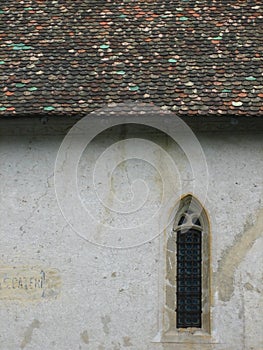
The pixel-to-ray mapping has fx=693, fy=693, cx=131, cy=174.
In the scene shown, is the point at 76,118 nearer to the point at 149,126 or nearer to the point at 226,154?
the point at 149,126

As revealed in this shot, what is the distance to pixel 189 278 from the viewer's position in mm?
12750

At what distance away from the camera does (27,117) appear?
1263cm

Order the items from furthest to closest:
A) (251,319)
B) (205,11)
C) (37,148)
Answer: (205,11)
(37,148)
(251,319)

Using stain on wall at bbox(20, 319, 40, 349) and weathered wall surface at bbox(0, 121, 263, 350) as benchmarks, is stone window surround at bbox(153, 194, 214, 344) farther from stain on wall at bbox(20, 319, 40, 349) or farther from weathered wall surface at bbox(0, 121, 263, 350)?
stain on wall at bbox(20, 319, 40, 349)

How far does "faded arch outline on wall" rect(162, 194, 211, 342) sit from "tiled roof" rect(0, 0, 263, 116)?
1.87m

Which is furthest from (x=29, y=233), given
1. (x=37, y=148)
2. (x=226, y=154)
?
(x=226, y=154)

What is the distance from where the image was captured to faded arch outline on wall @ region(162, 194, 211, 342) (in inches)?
489

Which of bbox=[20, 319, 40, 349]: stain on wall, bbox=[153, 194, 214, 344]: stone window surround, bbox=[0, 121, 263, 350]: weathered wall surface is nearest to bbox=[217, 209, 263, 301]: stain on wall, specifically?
bbox=[0, 121, 263, 350]: weathered wall surface

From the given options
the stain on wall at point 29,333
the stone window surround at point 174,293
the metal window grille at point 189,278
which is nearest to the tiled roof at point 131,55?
the stone window surround at point 174,293

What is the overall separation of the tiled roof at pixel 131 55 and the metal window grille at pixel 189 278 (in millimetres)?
2390

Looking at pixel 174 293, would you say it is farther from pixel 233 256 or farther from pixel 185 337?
pixel 233 256

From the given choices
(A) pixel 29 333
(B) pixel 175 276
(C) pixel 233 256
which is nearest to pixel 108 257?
(B) pixel 175 276

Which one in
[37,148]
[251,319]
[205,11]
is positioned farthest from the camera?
[205,11]

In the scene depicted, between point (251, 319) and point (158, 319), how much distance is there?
64.8 inches
